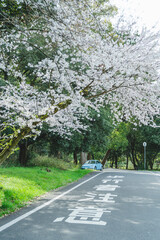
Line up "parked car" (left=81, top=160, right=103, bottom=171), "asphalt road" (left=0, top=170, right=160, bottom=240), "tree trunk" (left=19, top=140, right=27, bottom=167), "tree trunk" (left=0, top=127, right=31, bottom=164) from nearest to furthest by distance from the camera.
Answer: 1. "asphalt road" (left=0, top=170, right=160, bottom=240)
2. "tree trunk" (left=0, top=127, right=31, bottom=164)
3. "tree trunk" (left=19, top=140, right=27, bottom=167)
4. "parked car" (left=81, top=160, right=103, bottom=171)

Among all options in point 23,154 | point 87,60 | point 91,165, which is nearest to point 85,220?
point 87,60

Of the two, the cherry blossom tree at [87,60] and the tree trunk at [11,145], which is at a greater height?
the cherry blossom tree at [87,60]

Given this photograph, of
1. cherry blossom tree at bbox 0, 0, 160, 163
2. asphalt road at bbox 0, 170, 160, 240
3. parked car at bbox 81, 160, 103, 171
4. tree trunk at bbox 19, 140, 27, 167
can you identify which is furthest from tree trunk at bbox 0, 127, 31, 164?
parked car at bbox 81, 160, 103, 171

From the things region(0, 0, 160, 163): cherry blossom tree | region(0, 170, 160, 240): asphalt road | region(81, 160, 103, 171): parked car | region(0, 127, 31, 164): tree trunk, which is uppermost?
region(0, 0, 160, 163): cherry blossom tree

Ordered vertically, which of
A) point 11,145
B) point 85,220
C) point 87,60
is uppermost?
point 87,60

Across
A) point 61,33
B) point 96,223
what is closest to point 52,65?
point 61,33

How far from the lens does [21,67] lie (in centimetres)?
1700

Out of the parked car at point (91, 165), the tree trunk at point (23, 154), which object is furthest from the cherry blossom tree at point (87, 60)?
the parked car at point (91, 165)

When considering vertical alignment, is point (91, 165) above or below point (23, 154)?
below

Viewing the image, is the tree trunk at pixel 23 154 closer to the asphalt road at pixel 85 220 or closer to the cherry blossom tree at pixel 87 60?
the cherry blossom tree at pixel 87 60

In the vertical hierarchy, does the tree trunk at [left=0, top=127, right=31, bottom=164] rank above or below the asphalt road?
above

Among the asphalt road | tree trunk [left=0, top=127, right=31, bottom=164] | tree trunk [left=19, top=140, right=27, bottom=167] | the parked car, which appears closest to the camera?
the asphalt road

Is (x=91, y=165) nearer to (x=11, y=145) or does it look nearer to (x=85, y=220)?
(x=11, y=145)

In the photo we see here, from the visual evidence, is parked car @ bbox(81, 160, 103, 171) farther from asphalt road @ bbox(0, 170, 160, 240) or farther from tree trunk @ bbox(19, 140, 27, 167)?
asphalt road @ bbox(0, 170, 160, 240)
